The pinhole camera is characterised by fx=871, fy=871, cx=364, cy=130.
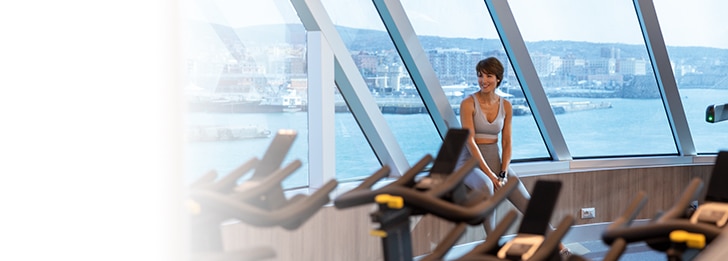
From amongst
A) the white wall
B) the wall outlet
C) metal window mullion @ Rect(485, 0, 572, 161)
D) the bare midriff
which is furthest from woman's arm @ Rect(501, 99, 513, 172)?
the white wall

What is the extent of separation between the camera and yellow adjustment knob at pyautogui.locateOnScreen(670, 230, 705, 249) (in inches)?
79.5

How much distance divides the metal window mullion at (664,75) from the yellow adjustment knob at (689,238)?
4701 mm

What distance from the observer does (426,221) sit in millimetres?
5070

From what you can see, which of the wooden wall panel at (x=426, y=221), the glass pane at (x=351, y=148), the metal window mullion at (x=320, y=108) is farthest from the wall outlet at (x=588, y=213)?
the metal window mullion at (x=320, y=108)

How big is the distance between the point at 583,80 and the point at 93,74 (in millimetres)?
6499

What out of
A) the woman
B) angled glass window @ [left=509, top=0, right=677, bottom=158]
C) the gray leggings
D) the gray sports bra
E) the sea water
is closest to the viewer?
the gray leggings

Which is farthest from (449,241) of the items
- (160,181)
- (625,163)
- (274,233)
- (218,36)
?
(625,163)

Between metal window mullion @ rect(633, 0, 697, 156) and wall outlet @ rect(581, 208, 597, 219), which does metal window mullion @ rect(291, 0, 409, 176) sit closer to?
wall outlet @ rect(581, 208, 597, 219)

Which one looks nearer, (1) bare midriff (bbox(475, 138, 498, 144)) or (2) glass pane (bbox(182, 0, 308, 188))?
(2) glass pane (bbox(182, 0, 308, 188))

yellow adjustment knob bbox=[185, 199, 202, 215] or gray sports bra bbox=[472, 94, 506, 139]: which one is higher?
yellow adjustment knob bbox=[185, 199, 202, 215]

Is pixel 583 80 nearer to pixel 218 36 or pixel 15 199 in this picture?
pixel 218 36

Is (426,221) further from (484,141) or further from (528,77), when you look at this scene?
(528,77)

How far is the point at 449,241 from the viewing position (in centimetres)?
232

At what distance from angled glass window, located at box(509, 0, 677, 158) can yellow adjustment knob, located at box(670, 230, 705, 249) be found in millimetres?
4153
